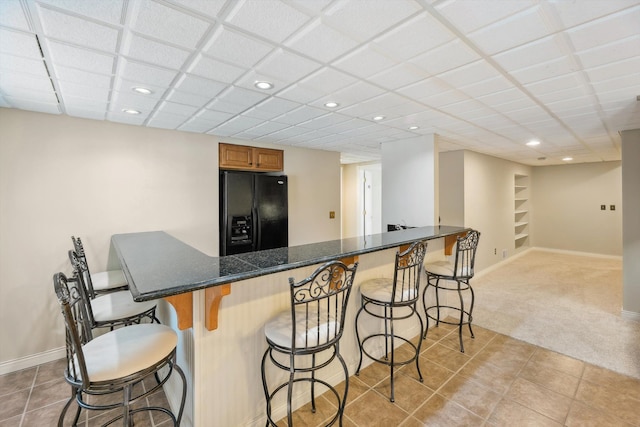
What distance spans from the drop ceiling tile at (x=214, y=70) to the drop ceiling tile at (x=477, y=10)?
3.86ft

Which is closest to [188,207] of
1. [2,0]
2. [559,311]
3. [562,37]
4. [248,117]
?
[248,117]

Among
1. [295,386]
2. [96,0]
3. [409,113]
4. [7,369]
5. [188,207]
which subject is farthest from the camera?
[188,207]

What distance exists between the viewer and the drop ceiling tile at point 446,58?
5.02 feet

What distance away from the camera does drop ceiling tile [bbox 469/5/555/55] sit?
4.15ft

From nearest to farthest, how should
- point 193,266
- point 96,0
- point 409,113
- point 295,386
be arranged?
point 96,0, point 193,266, point 295,386, point 409,113

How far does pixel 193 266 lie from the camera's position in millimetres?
1558

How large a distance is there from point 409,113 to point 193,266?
7.50ft

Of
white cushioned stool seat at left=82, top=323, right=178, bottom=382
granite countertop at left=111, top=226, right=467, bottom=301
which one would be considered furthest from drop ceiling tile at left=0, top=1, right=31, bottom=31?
white cushioned stool seat at left=82, top=323, right=178, bottom=382

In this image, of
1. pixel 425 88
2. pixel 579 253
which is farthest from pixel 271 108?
pixel 579 253

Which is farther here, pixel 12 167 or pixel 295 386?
pixel 12 167

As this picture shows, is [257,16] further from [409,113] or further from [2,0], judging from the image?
[409,113]

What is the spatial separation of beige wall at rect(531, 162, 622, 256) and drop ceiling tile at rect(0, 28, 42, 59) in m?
9.34

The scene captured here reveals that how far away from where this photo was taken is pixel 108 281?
2.47 m

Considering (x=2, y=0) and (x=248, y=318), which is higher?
(x=2, y=0)
